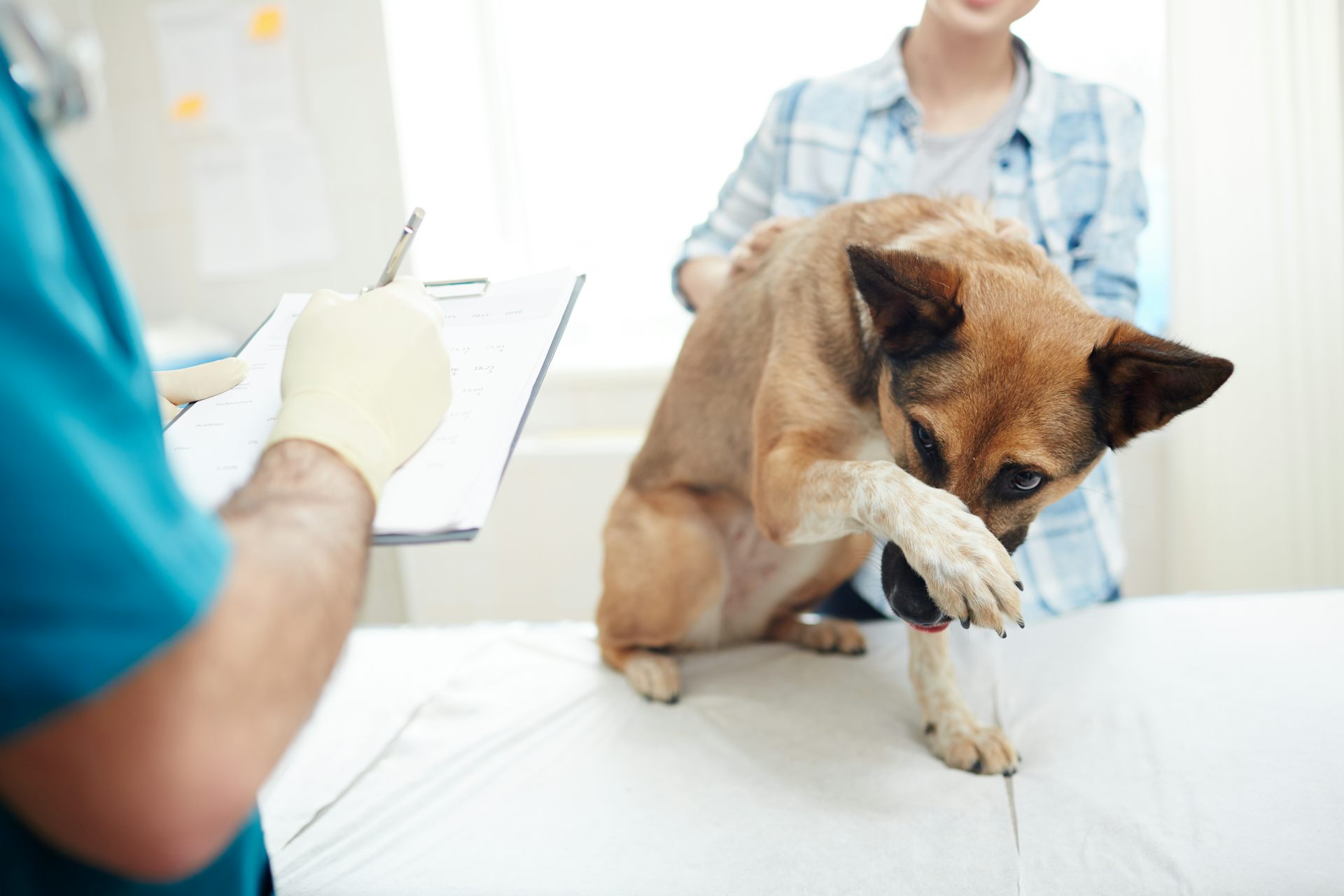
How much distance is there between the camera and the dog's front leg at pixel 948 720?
127 centimetres

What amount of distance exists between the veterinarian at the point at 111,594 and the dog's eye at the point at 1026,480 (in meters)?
0.88

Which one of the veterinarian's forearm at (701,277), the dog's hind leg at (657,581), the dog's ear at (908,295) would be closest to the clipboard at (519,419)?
the dog's ear at (908,295)

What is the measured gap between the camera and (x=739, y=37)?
3119 mm

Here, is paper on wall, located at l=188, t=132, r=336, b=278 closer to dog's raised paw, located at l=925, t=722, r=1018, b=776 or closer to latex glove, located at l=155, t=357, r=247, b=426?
latex glove, located at l=155, t=357, r=247, b=426

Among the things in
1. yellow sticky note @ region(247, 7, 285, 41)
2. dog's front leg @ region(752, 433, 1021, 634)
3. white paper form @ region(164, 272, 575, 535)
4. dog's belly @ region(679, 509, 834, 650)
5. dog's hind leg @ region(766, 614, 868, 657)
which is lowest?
dog's hind leg @ region(766, 614, 868, 657)

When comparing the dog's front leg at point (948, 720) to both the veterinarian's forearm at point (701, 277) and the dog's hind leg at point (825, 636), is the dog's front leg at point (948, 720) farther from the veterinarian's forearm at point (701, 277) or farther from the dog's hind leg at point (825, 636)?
the veterinarian's forearm at point (701, 277)

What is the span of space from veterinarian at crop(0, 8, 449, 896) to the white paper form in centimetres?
18

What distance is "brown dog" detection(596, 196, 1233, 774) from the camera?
1098mm

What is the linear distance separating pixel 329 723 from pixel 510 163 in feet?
8.06

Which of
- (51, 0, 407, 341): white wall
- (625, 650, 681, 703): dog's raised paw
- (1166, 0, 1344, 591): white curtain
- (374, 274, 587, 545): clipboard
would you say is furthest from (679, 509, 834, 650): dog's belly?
(51, 0, 407, 341): white wall

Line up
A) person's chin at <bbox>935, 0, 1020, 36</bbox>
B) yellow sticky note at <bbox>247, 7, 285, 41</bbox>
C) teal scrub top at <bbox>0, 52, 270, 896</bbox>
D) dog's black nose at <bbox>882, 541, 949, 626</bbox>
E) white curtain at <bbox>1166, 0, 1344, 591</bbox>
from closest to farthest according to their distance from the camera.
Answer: teal scrub top at <bbox>0, 52, 270, 896</bbox>
dog's black nose at <bbox>882, 541, 949, 626</bbox>
person's chin at <bbox>935, 0, 1020, 36</bbox>
white curtain at <bbox>1166, 0, 1344, 591</bbox>
yellow sticky note at <bbox>247, 7, 285, 41</bbox>

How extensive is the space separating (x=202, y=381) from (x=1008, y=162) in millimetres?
1538

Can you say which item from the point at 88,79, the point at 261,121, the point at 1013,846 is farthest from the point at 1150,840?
the point at 261,121

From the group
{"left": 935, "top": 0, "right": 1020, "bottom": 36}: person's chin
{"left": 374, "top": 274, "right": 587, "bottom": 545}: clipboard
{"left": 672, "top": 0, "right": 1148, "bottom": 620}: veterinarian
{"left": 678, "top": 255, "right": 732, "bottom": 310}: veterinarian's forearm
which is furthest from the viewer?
{"left": 678, "top": 255, "right": 732, "bottom": 310}: veterinarian's forearm
